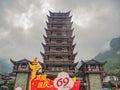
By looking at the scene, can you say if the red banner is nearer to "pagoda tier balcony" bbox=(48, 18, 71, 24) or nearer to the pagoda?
the pagoda

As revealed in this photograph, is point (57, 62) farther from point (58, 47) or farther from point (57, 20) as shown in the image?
point (57, 20)

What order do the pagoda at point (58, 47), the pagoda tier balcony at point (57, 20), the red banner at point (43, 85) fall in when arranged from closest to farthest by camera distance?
the red banner at point (43, 85) < the pagoda at point (58, 47) < the pagoda tier balcony at point (57, 20)

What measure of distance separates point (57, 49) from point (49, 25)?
22.1 ft

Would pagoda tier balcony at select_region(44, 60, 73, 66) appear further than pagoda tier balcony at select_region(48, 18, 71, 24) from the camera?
No

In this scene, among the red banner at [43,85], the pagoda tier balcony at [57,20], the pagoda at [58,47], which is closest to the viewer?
the red banner at [43,85]

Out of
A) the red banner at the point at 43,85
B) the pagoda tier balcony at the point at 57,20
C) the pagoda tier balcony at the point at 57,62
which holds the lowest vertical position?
the red banner at the point at 43,85

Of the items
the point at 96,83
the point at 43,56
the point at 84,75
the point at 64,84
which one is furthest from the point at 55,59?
the point at 64,84

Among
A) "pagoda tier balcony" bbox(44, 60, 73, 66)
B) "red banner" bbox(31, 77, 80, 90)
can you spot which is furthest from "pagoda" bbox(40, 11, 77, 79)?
"red banner" bbox(31, 77, 80, 90)

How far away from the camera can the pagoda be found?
1086 inches

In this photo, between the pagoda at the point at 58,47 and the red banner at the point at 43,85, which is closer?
the red banner at the point at 43,85

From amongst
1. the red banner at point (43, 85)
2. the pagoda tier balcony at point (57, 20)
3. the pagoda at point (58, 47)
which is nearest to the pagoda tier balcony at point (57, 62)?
the pagoda at point (58, 47)

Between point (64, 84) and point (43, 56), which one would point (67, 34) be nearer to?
point (43, 56)

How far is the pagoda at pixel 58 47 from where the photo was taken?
90.5 feet

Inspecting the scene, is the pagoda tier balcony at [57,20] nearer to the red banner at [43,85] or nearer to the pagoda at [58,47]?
the pagoda at [58,47]
